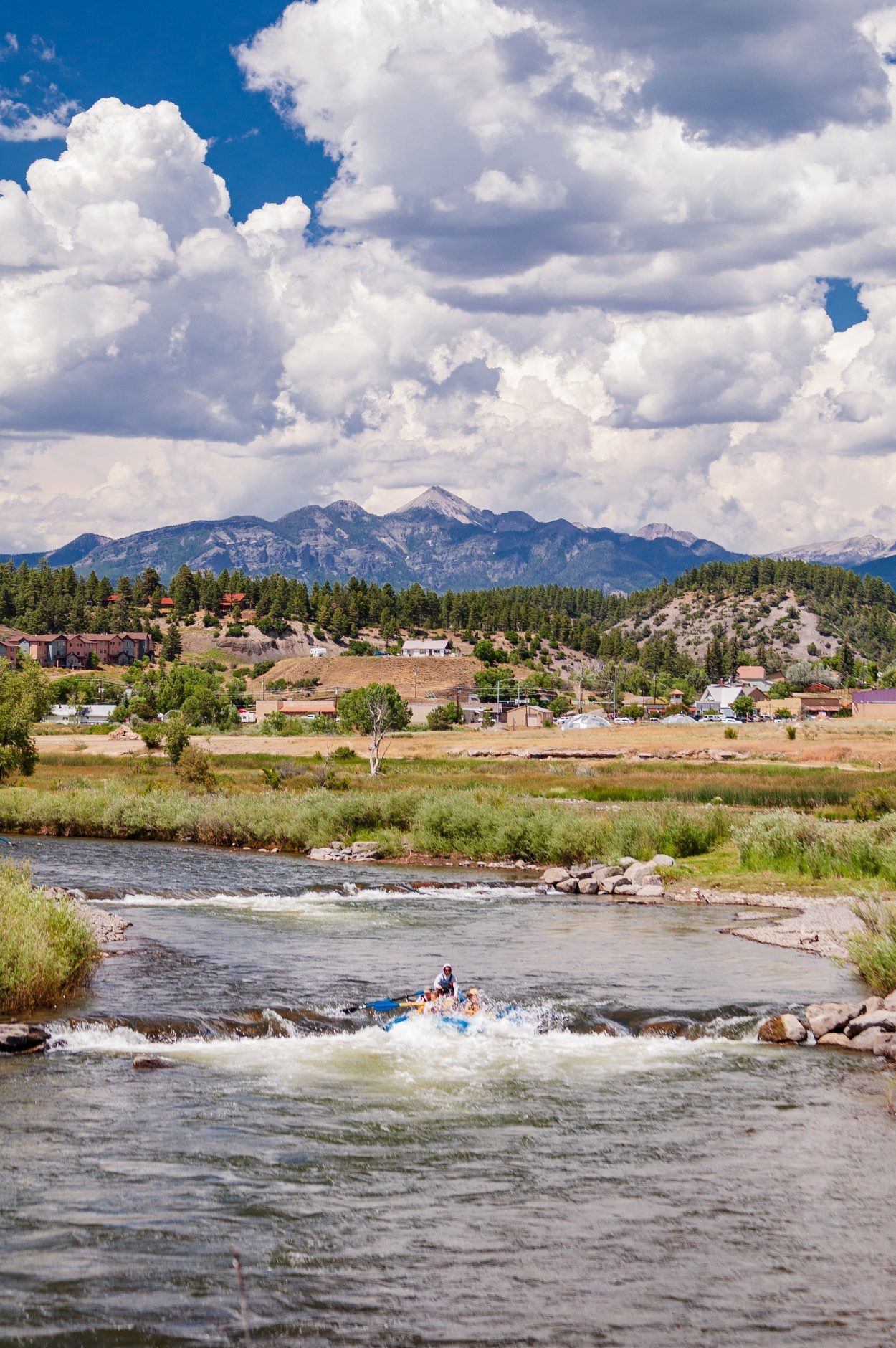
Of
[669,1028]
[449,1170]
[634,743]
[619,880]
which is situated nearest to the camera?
[449,1170]

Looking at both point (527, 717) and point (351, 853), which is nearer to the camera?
point (351, 853)

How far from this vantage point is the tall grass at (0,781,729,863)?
155 ft

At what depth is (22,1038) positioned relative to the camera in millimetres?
19453

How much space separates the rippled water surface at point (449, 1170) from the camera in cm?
1109

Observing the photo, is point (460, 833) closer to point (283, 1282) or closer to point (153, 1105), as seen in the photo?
point (153, 1105)

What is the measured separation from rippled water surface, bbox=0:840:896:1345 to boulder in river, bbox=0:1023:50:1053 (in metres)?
0.49

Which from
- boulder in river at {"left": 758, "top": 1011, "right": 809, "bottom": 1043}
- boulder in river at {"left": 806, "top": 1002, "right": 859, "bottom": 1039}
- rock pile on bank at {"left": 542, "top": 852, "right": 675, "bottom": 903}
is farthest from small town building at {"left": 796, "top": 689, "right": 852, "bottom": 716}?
boulder in river at {"left": 758, "top": 1011, "right": 809, "bottom": 1043}

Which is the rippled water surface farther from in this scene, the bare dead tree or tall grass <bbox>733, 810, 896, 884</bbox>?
the bare dead tree

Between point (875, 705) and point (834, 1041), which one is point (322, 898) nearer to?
point (834, 1041)

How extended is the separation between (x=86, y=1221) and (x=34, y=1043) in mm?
7454

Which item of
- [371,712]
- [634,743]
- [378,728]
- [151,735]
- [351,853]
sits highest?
[378,728]

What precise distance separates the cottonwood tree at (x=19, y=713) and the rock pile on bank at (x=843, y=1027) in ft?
180

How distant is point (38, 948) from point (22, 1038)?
2980 mm

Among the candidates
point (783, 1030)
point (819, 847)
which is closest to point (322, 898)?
point (819, 847)
